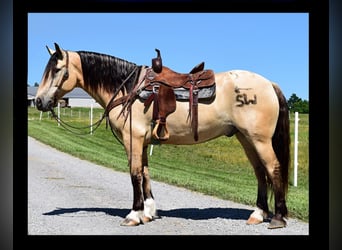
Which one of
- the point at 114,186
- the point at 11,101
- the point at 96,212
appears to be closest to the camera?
the point at 11,101

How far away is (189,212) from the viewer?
5.39m

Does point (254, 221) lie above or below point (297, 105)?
below

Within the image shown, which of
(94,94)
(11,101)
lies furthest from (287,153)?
(11,101)

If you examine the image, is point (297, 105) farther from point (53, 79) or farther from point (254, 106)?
point (53, 79)

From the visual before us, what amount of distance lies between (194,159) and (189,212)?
2.92ft

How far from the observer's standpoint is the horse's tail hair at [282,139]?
16.0 ft

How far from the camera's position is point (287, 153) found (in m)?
4.89

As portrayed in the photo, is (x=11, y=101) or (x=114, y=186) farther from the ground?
(x=11, y=101)

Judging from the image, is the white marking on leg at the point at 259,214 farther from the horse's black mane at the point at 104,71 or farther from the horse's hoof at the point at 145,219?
the horse's black mane at the point at 104,71

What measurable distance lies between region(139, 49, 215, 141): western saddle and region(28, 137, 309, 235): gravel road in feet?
2.68

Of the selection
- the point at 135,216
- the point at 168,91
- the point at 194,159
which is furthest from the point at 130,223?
the point at 194,159

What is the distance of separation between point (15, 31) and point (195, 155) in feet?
7.92

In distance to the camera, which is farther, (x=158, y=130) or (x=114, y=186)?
(x=114, y=186)

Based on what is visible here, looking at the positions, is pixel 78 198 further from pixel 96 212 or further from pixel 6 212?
pixel 6 212
